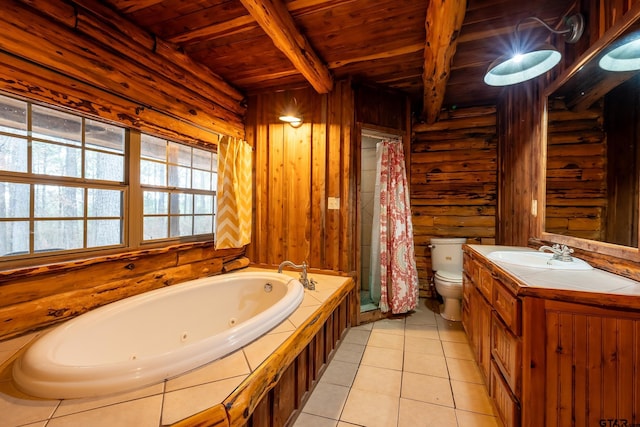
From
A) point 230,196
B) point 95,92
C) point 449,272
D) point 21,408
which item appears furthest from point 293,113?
point 21,408

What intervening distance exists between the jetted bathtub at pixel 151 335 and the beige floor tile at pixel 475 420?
1.11 meters

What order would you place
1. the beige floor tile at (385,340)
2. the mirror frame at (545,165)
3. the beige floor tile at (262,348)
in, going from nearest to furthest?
the beige floor tile at (262,348), the mirror frame at (545,165), the beige floor tile at (385,340)

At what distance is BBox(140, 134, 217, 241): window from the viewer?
6.62ft

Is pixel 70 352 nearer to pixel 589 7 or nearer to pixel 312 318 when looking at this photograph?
pixel 312 318

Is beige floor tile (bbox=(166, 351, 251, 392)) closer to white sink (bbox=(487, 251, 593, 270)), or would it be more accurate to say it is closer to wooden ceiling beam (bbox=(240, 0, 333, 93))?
white sink (bbox=(487, 251, 593, 270))

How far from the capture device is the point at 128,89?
1.77m

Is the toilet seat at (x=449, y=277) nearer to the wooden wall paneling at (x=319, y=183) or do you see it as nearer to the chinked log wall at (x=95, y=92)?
the wooden wall paneling at (x=319, y=183)

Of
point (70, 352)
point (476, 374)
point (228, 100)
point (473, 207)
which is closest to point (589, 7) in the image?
point (473, 207)

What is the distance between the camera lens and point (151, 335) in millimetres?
1652

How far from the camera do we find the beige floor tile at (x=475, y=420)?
55.5 inches

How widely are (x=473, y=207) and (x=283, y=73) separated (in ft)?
8.34

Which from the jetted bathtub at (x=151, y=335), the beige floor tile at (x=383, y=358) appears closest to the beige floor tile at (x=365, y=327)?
the beige floor tile at (x=383, y=358)

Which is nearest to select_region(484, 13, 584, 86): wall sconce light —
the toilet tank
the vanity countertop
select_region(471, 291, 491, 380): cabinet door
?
the vanity countertop

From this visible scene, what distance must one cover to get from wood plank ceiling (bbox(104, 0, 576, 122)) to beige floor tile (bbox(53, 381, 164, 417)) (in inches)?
72.8
